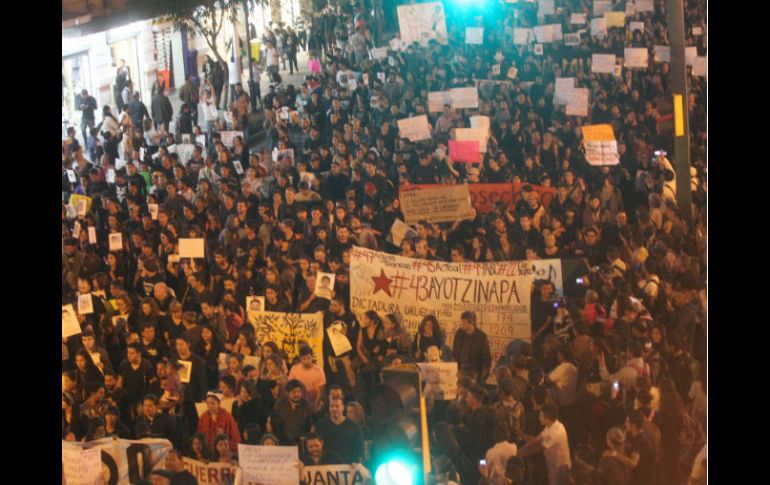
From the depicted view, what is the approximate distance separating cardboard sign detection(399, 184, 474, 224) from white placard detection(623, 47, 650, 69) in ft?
2.95

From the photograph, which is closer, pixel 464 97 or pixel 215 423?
pixel 464 97

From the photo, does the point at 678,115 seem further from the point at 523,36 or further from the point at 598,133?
the point at 523,36

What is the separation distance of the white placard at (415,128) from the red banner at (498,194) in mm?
320

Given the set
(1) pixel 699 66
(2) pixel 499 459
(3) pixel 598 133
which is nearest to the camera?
(1) pixel 699 66

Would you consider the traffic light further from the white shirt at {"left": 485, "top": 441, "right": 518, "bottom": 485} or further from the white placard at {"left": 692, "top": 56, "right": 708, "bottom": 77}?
the white placard at {"left": 692, "top": 56, "right": 708, "bottom": 77}

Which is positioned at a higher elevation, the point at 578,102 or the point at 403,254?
the point at 578,102

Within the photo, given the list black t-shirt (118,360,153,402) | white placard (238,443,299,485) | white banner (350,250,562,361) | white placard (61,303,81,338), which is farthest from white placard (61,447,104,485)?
white banner (350,250,562,361)

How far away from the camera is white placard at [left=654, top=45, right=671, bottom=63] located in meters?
4.50

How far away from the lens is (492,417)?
4.70m

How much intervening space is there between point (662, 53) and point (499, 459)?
192cm

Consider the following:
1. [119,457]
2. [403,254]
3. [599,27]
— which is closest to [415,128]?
[403,254]

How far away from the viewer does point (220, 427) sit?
504 centimetres
